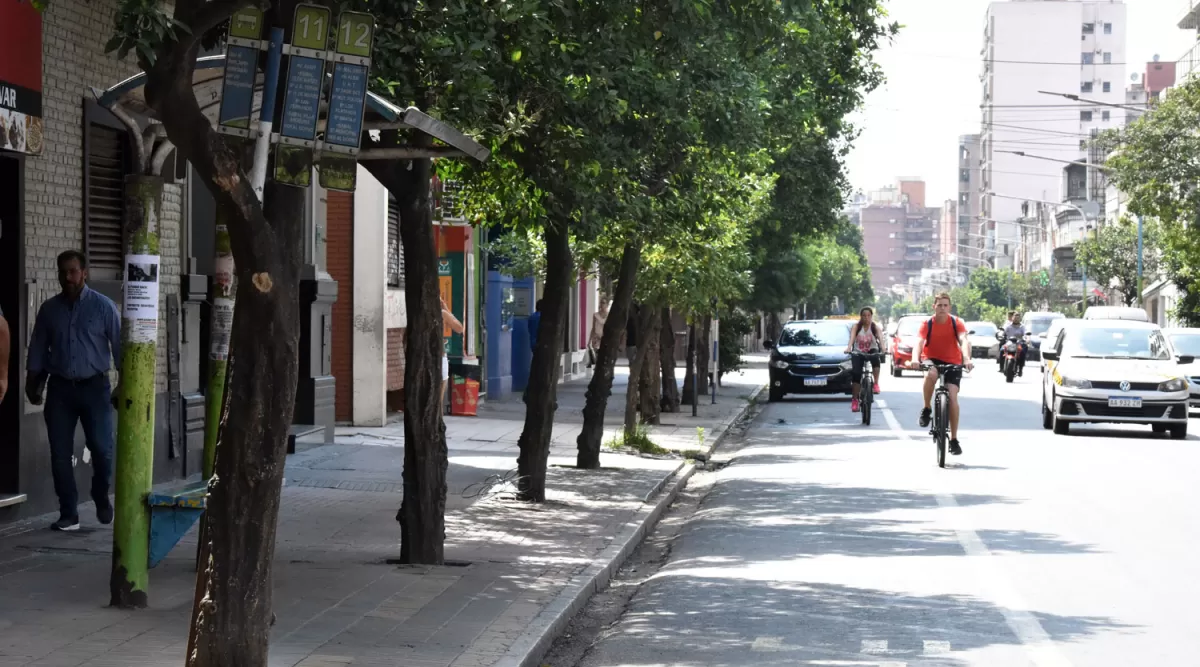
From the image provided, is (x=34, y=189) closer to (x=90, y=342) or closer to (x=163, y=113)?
(x=90, y=342)

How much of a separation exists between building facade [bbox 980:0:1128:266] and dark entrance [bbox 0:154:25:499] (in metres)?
152

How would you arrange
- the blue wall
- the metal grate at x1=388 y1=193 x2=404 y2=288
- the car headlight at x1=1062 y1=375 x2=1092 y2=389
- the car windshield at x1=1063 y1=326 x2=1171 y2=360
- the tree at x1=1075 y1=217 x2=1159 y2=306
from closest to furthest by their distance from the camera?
the car headlight at x1=1062 y1=375 x2=1092 y2=389, the car windshield at x1=1063 y1=326 x2=1171 y2=360, the metal grate at x1=388 y1=193 x2=404 y2=288, the blue wall, the tree at x1=1075 y1=217 x2=1159 y2=306

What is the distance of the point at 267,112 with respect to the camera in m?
7.04

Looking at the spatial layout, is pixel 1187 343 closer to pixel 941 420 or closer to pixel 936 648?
pixel 941 420

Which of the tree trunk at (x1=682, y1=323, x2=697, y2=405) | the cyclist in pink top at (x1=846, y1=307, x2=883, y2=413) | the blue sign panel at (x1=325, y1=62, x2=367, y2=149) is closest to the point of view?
the blue sign panel at (x1=325, y1=62, x2=367, y2=149)

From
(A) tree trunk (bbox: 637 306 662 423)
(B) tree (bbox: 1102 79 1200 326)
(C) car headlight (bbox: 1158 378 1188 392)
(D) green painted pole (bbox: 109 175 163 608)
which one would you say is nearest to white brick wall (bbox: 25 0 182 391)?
(D) green painted pole (bbox: 109 175 163 608)

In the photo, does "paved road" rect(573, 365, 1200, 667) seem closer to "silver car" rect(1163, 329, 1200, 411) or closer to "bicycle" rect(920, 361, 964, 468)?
"bicycle" rect(920, 361, 964, 468)

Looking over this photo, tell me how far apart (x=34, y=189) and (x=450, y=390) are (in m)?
15.2

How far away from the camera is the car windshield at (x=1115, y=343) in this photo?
80.7 feet

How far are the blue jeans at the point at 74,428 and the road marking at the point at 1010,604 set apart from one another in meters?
5.80

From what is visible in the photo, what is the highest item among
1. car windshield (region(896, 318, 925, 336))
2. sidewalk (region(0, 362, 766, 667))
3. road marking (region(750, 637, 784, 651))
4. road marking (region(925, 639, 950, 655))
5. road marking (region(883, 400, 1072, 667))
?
car windshield (region(896, 318, 925, 336))

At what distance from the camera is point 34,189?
12477 millimetres

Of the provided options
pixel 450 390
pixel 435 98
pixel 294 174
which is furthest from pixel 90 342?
pixel 450 390

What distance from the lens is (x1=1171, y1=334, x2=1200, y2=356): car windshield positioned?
3441cm
